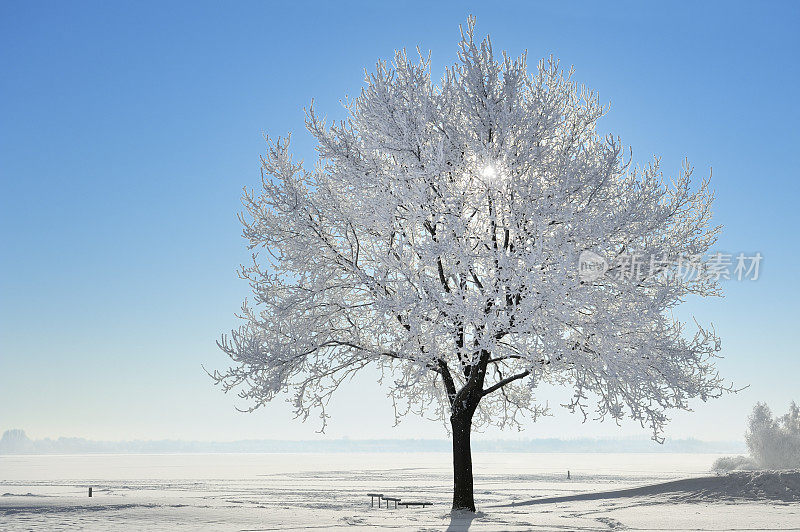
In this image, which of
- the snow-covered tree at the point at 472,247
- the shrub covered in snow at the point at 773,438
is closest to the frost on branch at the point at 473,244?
the snow-covered tree at the point at 472,247

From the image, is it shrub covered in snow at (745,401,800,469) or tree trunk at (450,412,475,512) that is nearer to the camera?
tree trunk at (450,412,475,512)

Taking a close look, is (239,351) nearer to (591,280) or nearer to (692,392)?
(591,280)

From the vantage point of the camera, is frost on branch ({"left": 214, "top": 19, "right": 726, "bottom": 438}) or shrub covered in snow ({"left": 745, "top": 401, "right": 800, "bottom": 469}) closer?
frost on branch ({"left": 214, "top": 19, "right": 726, "bottom": 438})

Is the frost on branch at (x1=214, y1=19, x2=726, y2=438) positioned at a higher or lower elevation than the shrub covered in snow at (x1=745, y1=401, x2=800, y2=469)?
higher

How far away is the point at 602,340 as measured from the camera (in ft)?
49.6

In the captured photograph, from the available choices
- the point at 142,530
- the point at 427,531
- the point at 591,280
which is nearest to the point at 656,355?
the point at 591,280

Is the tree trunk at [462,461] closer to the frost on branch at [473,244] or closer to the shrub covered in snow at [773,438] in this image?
the frost on branch at [473,244]

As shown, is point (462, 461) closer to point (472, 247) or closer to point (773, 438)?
point (472, 247)

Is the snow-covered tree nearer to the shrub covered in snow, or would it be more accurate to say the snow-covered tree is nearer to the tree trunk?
the tree trunk

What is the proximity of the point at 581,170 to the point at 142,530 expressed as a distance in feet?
42.5

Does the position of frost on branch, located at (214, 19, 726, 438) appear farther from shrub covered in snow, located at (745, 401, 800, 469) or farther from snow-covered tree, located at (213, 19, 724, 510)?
shrub covered in snow, located at (745, 401, 800, 469)

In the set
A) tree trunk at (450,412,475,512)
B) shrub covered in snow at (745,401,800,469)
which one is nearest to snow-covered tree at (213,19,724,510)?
tree trunk at (450,412,475,512)

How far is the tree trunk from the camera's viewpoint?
17.5 meters

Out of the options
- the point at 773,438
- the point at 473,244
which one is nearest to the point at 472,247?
the point at 473,244
